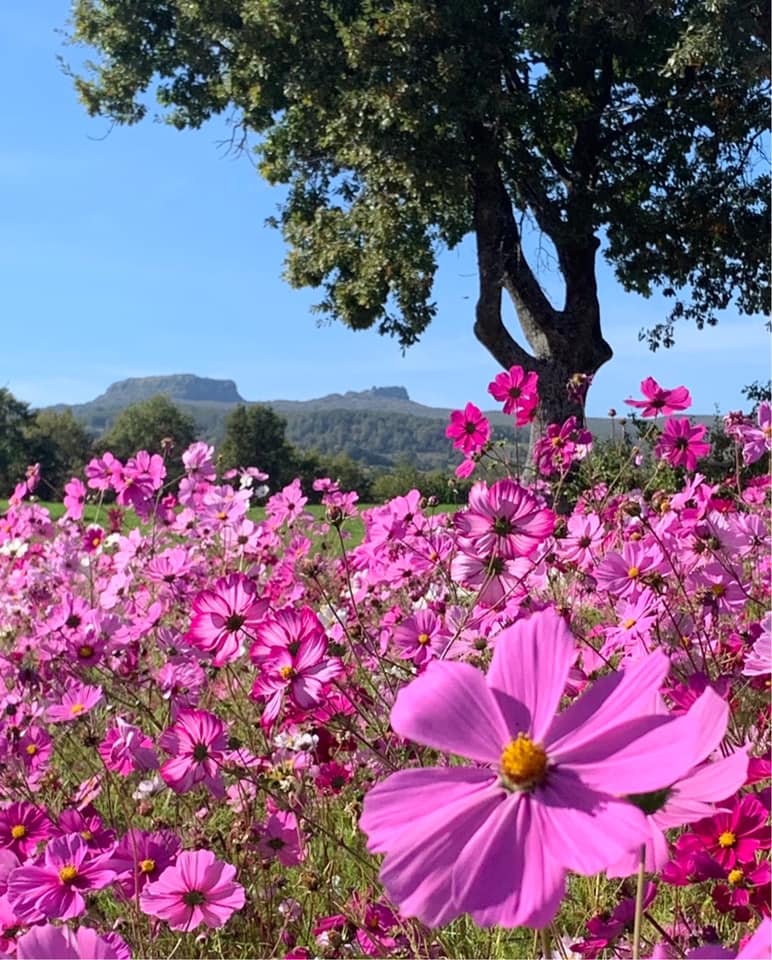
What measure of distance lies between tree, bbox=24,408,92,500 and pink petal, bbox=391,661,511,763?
5089 centimetres

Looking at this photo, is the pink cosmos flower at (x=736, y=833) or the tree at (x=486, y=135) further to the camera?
the tree at (x=486, y=135)

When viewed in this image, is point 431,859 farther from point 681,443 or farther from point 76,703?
point 681,443

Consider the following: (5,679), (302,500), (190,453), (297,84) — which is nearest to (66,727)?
(5,679)

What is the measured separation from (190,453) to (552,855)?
303cm

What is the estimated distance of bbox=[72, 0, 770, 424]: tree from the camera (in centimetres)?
1009

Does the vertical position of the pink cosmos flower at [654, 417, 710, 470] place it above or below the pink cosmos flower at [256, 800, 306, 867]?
above

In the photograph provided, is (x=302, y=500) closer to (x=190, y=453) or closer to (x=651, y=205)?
(x=190, y=453)

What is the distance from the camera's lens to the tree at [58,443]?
58.4 meters

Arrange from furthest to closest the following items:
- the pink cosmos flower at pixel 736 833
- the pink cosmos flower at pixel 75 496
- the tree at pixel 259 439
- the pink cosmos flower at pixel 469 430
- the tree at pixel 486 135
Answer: the tree at pixel 259 439 → the tree at pixel 486 135 → the pink cosmos flower at pixel 75 496 → the pink cosmos flower at pixel 469 430 → the pink cosmos flower at pixel 736 833

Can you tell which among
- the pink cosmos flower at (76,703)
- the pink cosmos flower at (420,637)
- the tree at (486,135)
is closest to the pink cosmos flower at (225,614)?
the pink cosmos flower at (420,637)

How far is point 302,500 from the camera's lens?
3.73 metres

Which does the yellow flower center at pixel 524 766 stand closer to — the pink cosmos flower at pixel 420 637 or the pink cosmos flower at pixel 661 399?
the pink cosmos flower at pixel 420 637

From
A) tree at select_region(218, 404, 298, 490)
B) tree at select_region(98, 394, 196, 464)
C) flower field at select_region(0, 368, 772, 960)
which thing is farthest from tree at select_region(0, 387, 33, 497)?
flower field at select_region(0, 368, 772, 960)

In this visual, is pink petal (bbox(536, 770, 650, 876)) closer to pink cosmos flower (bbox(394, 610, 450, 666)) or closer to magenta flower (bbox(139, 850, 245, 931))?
magenta flower (bbox(139, 850, 245, 931))
